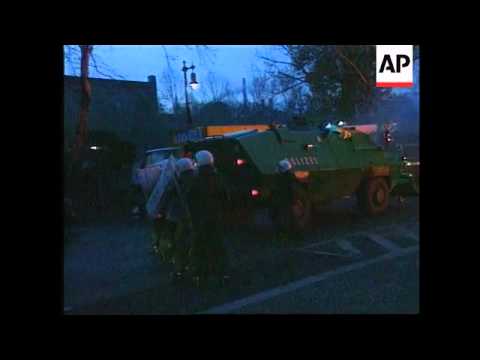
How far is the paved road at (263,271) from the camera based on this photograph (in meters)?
5.41

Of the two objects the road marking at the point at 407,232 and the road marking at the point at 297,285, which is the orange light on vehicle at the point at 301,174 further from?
the road marking at the point at 297,285

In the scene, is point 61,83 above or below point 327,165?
above

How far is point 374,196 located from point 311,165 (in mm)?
1856

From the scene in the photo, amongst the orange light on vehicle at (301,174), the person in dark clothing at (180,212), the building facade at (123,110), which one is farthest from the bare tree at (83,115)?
the orange light on vehicle at (301,174)

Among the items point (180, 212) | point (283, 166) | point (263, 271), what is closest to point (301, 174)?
point (283, 166)

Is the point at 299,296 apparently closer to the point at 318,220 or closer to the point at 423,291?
the point at 423,291

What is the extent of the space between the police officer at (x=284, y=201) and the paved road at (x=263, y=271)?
0.27 metres

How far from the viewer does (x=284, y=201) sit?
8164mm

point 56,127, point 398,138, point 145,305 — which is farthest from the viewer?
point 398,138

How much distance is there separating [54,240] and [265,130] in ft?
14.5

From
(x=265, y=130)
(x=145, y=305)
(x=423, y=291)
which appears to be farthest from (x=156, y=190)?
(x=423, y=291)

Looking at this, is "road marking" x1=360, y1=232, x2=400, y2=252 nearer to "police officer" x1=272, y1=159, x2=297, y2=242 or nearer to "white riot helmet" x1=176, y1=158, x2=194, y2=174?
"police officer" x1=272, y1=159, x2=297, y2=242

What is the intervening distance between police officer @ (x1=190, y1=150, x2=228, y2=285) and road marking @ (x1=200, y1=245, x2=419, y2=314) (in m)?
0.66

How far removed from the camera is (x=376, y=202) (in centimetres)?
989
